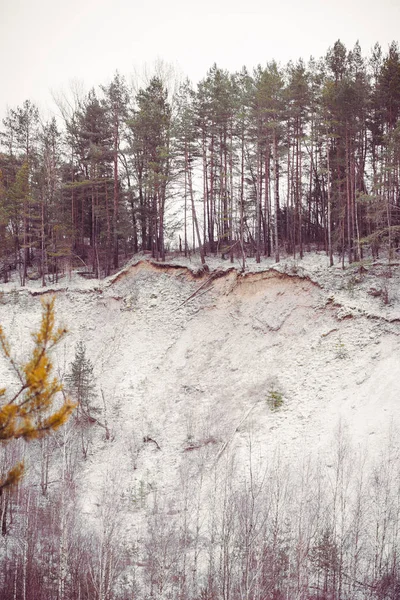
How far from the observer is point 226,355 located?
23.8 m

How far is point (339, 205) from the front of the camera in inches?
1088

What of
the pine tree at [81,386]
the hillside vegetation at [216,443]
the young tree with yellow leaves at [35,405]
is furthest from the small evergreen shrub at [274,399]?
the young tree with yellow leaves at [35,405]

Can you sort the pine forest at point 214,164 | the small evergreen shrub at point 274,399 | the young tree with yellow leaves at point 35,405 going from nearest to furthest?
the young tree with yellow leaves at point 35,405, the small evergreen shrub at point 274,399, the pine forest at point 214,164

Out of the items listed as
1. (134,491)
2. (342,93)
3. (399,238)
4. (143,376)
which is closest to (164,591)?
(134,491)

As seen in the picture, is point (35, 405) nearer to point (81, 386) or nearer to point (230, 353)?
point (81, 386)

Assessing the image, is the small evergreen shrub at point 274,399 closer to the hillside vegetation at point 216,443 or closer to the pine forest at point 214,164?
the hillside vegetation at point 216,443

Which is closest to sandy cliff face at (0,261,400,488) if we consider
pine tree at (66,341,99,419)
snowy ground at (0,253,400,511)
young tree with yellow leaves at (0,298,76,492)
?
snowy ground at (0,253,400,511)

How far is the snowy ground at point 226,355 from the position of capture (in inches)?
739

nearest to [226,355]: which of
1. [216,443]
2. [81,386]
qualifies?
[216,443]

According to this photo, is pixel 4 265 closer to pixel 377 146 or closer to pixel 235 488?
pixel 235 488

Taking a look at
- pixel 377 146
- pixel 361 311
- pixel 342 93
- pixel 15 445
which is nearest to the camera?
pixel 15 445

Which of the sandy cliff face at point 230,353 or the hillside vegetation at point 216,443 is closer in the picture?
the hillside vegetation at point 216,443

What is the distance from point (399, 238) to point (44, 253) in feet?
86.2

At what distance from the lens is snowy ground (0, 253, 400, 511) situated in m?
18.8
